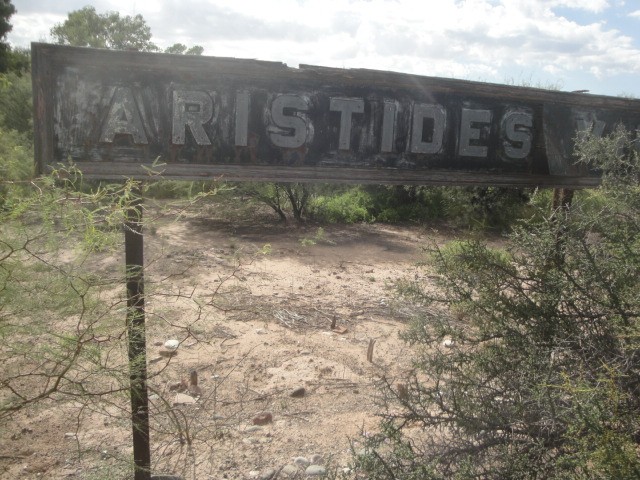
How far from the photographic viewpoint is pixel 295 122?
3527 mm

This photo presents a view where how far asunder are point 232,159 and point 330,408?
269 centimetres

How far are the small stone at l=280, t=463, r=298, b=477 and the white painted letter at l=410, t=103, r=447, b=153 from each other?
2444 millimetres

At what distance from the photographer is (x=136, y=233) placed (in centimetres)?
293

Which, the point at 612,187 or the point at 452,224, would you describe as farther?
the point at 452,224

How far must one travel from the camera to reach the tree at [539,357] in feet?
8.61

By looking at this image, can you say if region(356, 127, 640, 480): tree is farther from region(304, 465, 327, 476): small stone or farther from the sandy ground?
region(304, 465, 327, 476): small stone

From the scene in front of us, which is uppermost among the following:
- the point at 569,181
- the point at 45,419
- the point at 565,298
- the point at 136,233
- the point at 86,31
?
the point at 86,31

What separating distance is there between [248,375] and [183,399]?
791 millimetres

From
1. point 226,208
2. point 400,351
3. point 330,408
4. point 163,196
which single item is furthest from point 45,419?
point 163,196

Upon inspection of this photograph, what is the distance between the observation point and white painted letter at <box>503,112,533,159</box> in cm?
412

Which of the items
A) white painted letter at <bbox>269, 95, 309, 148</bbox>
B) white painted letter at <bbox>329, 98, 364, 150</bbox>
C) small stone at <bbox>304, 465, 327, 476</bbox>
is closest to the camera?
white painted letter at <bbox>269, 95, 309, 148</bbox>

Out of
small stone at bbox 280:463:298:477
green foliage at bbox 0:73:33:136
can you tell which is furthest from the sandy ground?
green foliage at bbox 0:73:33:136

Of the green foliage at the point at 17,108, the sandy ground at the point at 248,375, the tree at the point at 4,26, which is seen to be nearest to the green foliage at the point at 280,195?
the sandy ground at the point at 248,375

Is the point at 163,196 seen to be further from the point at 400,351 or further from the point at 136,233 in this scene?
the point at 136,233
